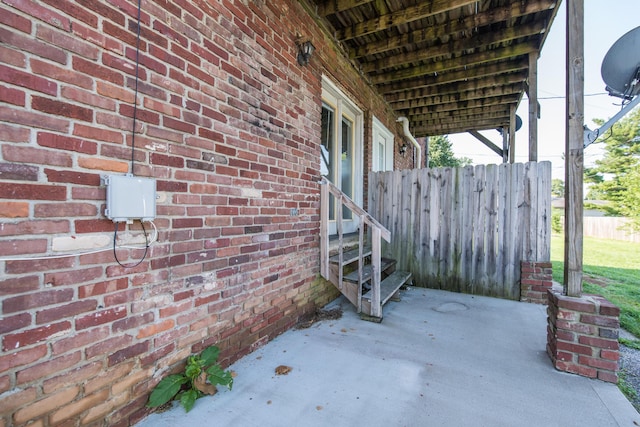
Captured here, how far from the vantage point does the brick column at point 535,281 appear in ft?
12.5

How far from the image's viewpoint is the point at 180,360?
1808 millimetres

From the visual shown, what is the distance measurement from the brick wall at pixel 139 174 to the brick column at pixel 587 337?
225cm

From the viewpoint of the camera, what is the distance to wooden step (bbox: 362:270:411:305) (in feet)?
A: 10.6

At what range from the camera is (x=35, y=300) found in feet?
3.95

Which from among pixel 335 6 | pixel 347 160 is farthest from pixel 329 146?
pixel 335 6

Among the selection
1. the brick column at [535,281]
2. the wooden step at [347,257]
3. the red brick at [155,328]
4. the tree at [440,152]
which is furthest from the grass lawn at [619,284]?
the tree at [440,152]

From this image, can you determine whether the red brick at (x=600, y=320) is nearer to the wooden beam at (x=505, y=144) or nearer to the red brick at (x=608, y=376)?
the red brick at (x=608, y=376)

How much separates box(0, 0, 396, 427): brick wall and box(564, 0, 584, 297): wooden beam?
2.36m

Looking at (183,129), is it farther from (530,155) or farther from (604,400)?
(530,155)

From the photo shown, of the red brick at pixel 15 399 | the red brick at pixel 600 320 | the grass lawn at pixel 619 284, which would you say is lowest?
the grass lawn at pixel 619 284

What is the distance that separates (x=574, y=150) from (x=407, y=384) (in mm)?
2170

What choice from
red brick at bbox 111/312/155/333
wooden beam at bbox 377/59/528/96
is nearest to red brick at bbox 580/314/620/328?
red brick at bbox 111/312/155/333

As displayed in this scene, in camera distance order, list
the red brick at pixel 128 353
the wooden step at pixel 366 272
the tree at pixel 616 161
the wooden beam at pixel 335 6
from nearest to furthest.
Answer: the red brick at pixel 128 353 → the wooden beam at pixel 335 6 → the wooden step at pixel 366 272 → the tree at pixel 616 161

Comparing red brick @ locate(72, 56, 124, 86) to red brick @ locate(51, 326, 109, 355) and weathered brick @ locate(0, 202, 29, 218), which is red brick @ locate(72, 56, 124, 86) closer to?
weathered brick @ locate(0, 202, 29, 218)
